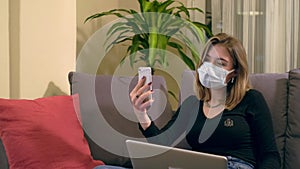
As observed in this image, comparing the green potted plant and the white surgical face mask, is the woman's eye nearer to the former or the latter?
the white surgical face mask

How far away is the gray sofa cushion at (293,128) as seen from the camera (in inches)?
81.6

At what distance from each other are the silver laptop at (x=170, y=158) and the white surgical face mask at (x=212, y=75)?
59 centimetres

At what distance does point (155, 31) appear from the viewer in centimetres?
282

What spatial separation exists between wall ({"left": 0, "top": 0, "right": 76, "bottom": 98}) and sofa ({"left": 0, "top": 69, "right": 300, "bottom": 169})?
0.23 meters

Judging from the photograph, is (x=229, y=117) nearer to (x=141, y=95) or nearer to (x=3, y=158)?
(x=141, y=95)

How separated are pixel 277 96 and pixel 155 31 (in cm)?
99

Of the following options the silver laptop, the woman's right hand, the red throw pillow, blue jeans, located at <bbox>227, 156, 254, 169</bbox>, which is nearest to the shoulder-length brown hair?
blue jeans, located at <bbox>227, 156, 254, 169</bbox>

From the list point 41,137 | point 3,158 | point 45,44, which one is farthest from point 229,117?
point 45,44

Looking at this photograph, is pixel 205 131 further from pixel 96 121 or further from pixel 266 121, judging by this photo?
pixel 96 121

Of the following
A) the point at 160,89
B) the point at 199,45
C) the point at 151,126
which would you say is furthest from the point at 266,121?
the point at 199,45

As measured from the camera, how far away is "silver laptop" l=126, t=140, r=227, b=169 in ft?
4.38

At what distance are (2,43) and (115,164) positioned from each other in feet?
2.82

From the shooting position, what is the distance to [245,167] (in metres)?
1.79

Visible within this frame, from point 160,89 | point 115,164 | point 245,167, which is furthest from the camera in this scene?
point 160,89
